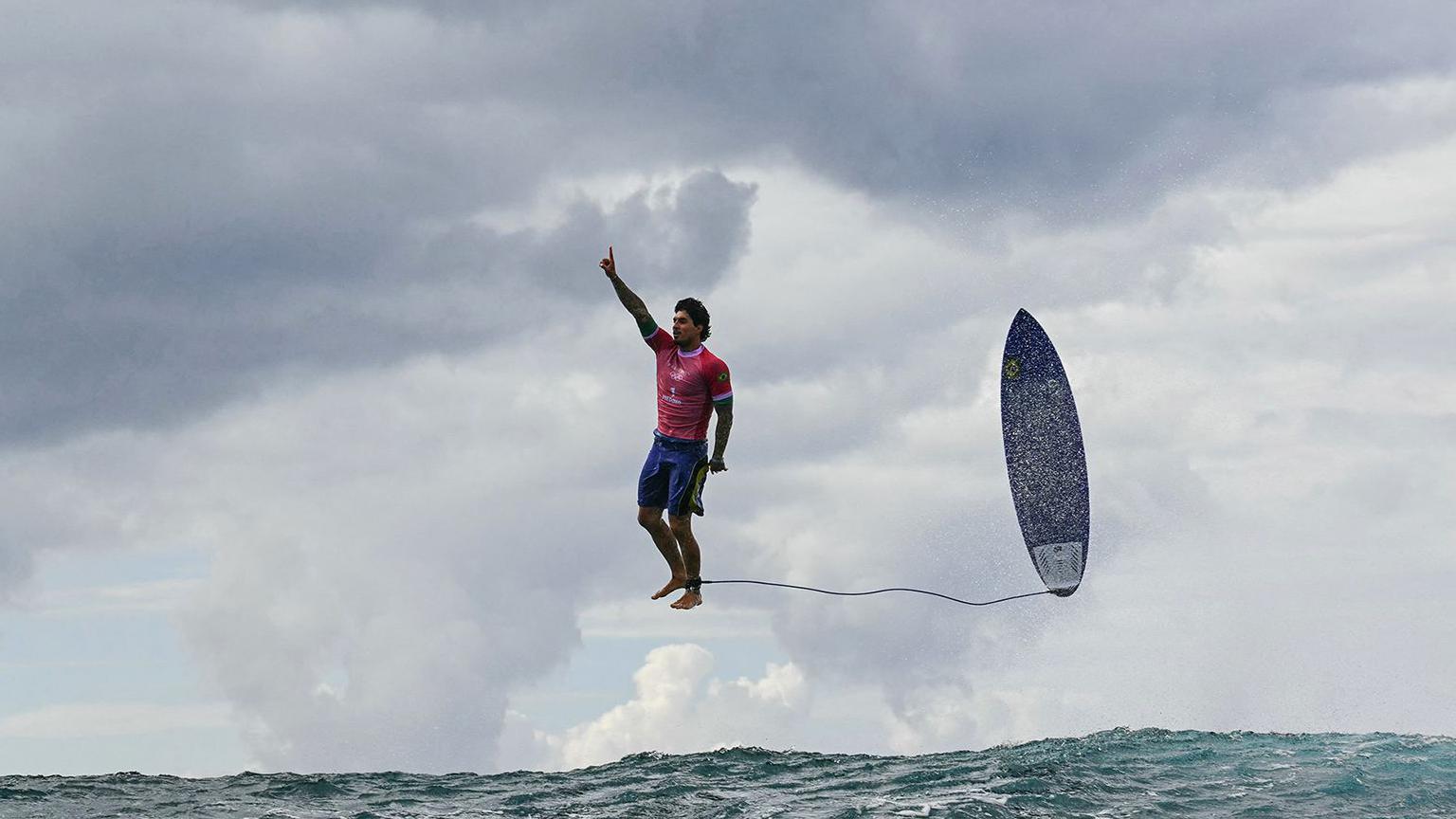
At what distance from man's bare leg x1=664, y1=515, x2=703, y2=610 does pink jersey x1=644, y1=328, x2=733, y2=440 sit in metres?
1.14

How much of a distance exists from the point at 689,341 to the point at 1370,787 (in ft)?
32.4

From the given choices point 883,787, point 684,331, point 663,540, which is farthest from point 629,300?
point 883,787

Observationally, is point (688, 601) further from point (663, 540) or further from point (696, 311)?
point (696, 311)

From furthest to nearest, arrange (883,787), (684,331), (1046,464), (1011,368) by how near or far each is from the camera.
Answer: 1. (1011,368)
2. (1046,464)
3. (684,331)
4. (883,787)

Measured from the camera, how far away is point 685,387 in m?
16.5

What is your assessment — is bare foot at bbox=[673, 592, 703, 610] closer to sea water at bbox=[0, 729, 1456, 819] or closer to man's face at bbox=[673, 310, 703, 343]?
sea water at bbox=[0, 729, 1456, 819]


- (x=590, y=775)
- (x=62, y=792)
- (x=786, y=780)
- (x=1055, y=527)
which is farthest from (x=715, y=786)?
(x=62, y=792)

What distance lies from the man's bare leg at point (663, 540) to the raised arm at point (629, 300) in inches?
93.3

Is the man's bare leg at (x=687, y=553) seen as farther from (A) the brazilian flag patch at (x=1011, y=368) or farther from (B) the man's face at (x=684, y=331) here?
(A) the brazilian flag patch at (x=1011, y=368)

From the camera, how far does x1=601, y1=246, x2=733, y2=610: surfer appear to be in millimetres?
16400

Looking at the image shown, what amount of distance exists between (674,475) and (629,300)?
7.64ft

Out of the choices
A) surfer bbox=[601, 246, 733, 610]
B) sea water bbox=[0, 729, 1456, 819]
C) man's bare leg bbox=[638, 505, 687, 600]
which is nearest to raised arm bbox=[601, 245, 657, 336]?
surfer bbox=[601, 246, 733, 610]

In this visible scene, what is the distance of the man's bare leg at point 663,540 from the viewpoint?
17.0m

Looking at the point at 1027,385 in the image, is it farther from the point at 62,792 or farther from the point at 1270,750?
the point at 62,792
